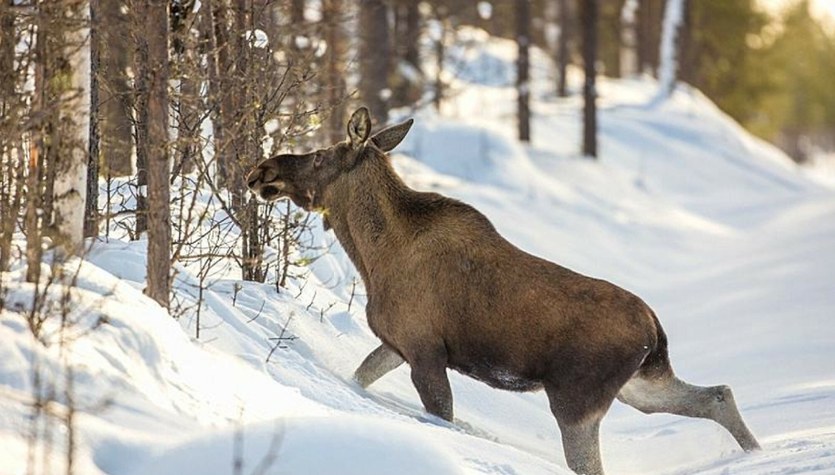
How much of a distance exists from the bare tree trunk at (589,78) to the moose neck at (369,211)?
23.4m

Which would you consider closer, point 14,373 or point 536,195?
point 14,373

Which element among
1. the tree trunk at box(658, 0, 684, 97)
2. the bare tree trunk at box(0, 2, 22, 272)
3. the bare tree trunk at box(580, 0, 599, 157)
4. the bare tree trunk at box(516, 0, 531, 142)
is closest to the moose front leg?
the bare tree trunk at box(0, 2, 22, 272)

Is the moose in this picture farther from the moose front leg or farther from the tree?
the tree

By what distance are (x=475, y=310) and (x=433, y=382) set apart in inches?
18.9

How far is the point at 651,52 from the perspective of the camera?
61031 mm

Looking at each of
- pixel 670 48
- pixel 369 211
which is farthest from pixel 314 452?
pixel 670 48

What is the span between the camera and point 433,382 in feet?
24.8

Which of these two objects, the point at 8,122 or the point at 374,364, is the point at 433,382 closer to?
the point at 374,364

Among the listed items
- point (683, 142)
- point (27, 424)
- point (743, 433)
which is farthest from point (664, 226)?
point (27, 424)

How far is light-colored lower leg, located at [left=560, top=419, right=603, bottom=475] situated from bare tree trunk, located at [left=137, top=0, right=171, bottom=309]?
2377 mm

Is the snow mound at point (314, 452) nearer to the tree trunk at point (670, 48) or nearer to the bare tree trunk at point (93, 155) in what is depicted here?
the bare tree trunk at point (93, 155)

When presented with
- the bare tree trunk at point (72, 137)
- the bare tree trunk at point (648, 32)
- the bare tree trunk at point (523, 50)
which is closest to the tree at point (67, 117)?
the bare tree trunk at point (72, 137)

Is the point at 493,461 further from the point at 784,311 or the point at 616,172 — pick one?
the point at 616,172

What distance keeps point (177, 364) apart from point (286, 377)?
4.65 feet
